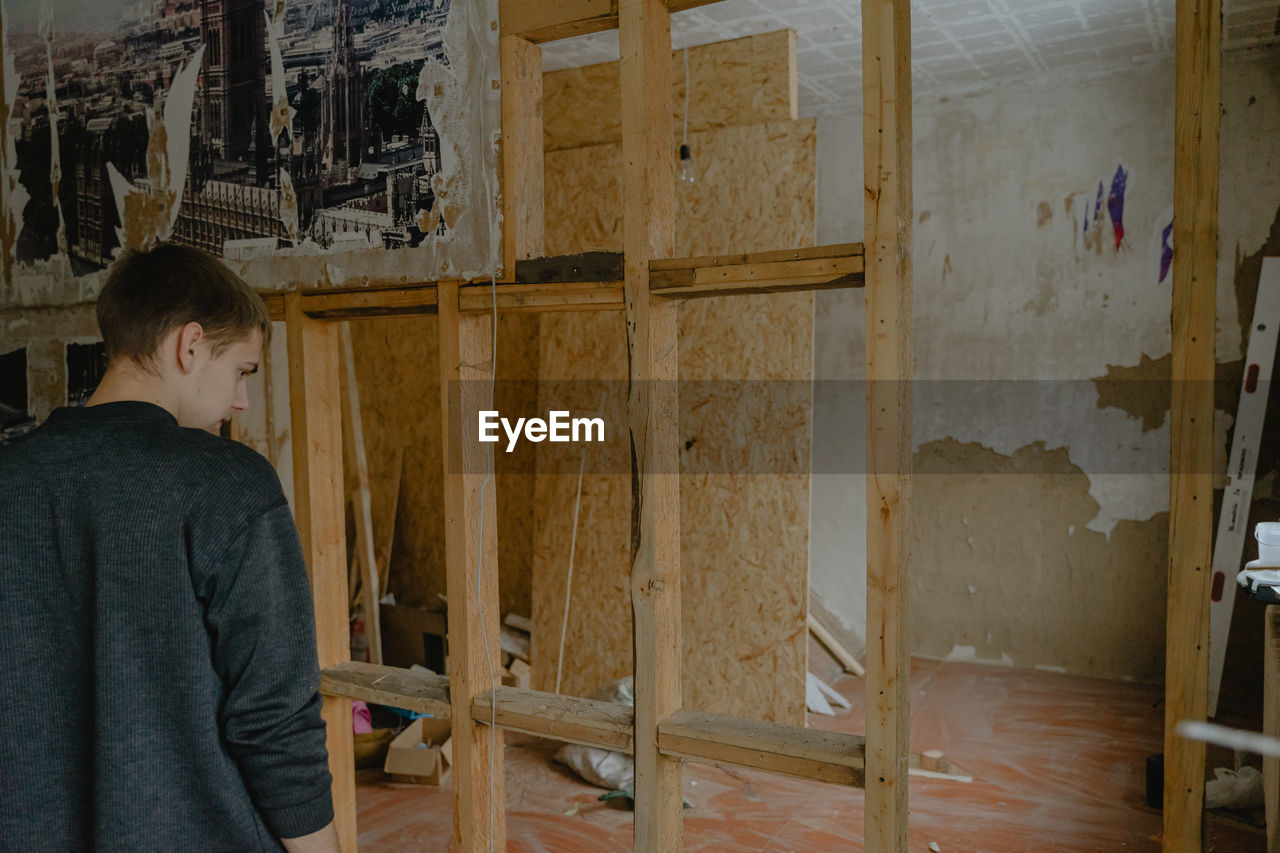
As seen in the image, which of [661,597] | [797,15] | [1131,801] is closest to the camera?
[661,597]

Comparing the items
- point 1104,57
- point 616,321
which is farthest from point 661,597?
point 1104,57

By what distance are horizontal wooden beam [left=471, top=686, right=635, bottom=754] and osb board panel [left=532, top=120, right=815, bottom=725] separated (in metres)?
2.16

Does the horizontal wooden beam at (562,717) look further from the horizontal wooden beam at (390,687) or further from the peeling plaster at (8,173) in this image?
the peeling plaster at (8,173)

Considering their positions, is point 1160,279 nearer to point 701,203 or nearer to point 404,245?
point 701,203

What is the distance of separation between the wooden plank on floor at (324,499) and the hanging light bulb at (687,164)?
92.1 inches

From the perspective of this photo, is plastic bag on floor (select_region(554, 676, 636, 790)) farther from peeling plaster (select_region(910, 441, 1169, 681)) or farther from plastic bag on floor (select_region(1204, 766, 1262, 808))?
plastic bag on floor (select_region(1204, 766, 1262, 808))

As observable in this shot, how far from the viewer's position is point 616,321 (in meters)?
4.64

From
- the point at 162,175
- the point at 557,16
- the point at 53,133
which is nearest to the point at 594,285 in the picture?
the point at 557,16

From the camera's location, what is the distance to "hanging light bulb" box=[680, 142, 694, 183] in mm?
4566

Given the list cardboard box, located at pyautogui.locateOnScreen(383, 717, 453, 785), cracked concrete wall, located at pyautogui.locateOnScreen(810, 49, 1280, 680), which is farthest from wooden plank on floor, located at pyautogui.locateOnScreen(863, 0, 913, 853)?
cracked concrete wall, located at pyautogui.locateOnScreen(810, 49, 1280, 680)

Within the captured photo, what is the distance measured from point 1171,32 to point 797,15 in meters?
1.90

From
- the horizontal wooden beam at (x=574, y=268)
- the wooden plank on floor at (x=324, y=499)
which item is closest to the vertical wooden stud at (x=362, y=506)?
the wooden plank on floor at (x=324, y=499)

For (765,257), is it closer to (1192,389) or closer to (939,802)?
(1192,389)

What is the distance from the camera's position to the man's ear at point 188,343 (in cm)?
146
